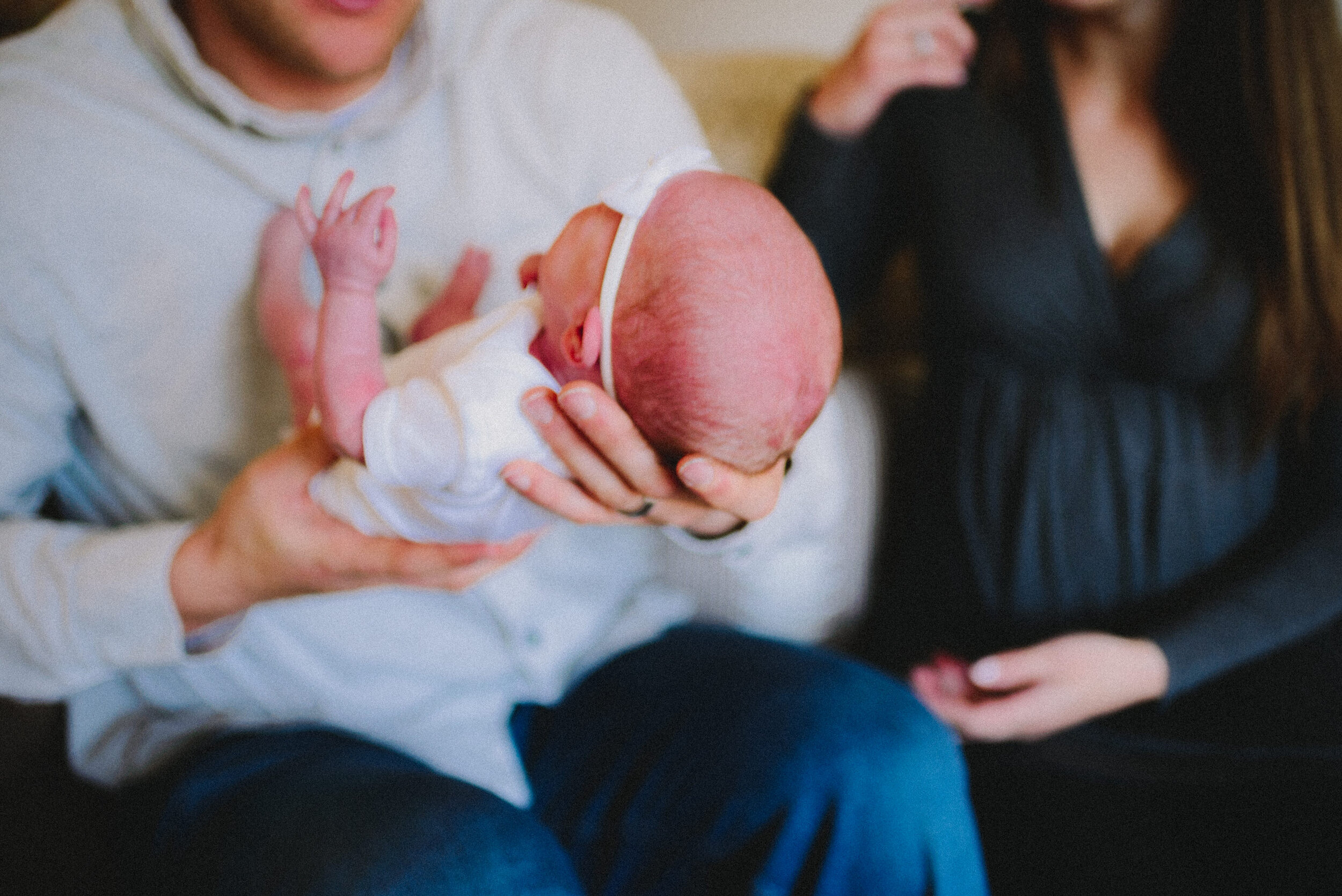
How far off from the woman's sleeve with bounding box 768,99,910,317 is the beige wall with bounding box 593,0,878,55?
57 centimetres

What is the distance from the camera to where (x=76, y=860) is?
0.77 meters

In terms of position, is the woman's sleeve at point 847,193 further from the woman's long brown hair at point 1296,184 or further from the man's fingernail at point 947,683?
the man's fingernail at point 947,683

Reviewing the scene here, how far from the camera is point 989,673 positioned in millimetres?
860

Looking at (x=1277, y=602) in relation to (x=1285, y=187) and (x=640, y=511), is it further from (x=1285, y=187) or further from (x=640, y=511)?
(x=640, y=511)

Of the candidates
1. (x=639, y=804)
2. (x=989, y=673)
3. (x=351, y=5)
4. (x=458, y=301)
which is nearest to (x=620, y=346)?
(x=458, y=301)

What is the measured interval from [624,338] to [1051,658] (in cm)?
63

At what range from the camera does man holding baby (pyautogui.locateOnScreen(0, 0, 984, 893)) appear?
62cm

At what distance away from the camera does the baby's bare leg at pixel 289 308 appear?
67cm

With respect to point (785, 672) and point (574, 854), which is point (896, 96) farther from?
point (574, 854)

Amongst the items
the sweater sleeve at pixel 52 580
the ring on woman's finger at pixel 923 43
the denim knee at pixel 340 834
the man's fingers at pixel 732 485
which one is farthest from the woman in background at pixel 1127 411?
the sweater sleeve at pixel 52 580

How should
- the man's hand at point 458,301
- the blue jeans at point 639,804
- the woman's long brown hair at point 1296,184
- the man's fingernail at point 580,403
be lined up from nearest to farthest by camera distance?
1. the man's fingernail at point 580,403
2. the blue jeans at point 639,804
3. the man's hand at point 458,301
4. the woman's long brown hair at point 1296,184

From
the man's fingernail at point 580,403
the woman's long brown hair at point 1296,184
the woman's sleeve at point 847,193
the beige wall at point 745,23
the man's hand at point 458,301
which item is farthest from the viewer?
the beige wall at point 745,23

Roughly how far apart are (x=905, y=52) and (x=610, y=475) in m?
0.66

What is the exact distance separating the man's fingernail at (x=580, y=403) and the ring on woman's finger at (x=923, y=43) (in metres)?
0.68
